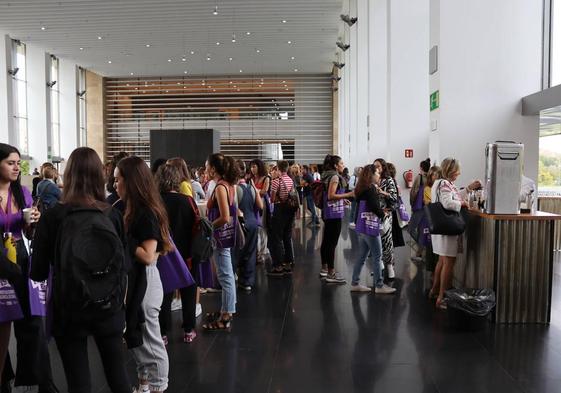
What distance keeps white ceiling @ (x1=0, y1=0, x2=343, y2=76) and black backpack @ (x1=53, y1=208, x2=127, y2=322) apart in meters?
14.8

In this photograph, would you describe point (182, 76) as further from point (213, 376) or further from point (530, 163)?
point (213, 376)

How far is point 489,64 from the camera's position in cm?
680

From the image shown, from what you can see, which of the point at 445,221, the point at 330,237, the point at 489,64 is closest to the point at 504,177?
the point at 445,221

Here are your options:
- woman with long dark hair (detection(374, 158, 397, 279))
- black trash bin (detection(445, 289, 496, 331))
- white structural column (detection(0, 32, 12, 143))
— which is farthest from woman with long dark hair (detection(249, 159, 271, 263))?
white structural column (detection(0, 32, 12, 143))

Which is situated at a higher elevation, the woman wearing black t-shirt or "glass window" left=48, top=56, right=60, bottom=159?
"glass window" left=48, top=56, right=60, bottom=159

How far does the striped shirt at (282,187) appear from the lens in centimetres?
686

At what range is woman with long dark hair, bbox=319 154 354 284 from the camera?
6.20 m

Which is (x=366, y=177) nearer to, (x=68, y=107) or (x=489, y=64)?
(x=489, y=64)

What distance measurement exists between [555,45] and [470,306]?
4.22 meters

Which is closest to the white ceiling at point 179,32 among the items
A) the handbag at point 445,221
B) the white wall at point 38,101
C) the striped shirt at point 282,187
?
the white wall at point 38,101

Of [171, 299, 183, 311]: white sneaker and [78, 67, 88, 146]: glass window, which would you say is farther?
[78, 67, 88, 146]: glass window

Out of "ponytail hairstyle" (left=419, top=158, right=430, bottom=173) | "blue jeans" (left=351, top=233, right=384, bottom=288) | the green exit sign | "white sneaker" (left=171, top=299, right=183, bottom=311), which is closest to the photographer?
"white sneaker" (left=171, top=299, right=183, bottom=311)

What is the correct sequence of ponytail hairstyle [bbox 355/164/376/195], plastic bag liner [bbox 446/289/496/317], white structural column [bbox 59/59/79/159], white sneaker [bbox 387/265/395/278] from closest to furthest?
1. plastic bag liner [bbox 446/289/496/317]
2. ponytail hairstyle [bbox 355/164/376/195]
3. white sneaker [bbox 387/265/395/278]
4. white structural column [bbox 59/59/79/159]

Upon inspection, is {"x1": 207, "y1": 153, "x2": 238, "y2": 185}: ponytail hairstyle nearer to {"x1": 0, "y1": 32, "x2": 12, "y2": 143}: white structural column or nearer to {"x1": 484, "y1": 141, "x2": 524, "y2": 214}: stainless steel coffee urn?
{"x1": 484, "y1": 141, "x2": 524, "y2": 214}: stainless steel coffee urn
